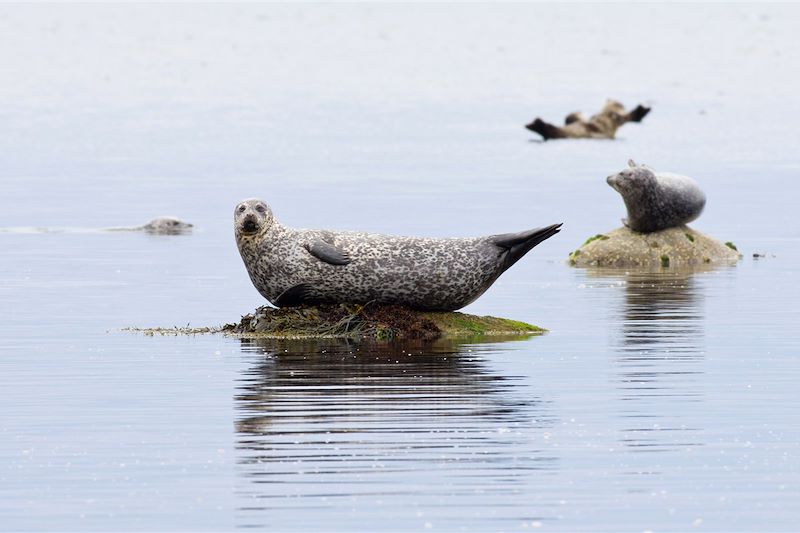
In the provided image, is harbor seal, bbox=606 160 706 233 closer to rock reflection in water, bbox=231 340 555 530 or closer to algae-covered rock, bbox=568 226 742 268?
algae-covered rock, bbox=568 226 742 268

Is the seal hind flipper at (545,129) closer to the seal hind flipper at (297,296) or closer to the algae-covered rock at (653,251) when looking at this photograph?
the algae-covered rock at (653,251)

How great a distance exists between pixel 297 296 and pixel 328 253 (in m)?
0.66

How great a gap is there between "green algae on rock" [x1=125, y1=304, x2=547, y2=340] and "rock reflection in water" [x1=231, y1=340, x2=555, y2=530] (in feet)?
3.30

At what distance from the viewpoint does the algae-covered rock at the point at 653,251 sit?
3300cm

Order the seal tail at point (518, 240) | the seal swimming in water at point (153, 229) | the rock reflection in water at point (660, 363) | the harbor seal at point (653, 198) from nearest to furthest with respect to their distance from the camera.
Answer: the rock reflection in water at point (660, 363), the seal tail at point (518, 240), the harbor seal at point (653, 198), the seal swimming in water at point (153, 229)

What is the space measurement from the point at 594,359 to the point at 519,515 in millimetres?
7103

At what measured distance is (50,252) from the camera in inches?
1364

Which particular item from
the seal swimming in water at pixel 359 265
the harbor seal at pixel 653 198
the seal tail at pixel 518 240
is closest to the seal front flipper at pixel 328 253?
the seal swimming in water at pixel 359 265

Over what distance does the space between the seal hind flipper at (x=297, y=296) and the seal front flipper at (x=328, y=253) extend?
0.37 m

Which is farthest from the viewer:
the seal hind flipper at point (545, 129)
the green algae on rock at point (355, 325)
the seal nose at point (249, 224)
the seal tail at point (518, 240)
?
the seal hind flipper at point (545, 129)

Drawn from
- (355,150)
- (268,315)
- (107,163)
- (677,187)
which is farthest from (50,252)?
(355,150)

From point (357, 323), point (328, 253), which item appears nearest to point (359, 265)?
point (328, 253)

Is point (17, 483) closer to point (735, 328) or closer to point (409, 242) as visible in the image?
point (409, 242)

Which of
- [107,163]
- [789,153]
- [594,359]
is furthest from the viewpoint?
[789,153]
